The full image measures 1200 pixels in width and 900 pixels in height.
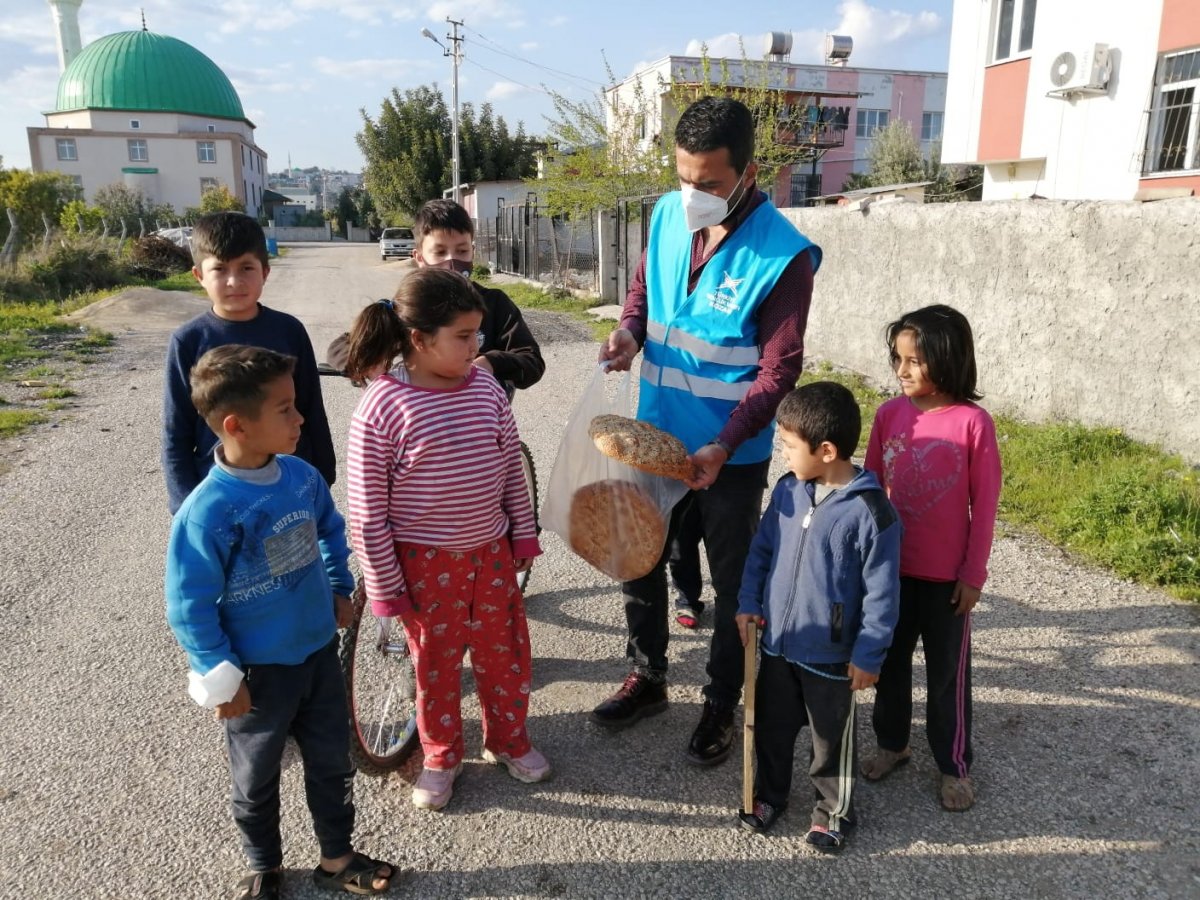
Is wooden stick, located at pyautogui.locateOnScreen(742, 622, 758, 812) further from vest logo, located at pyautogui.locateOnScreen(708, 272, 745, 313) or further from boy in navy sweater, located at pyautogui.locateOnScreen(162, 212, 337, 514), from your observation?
boy in navy sweater, located at pyautogui.locateOnScreen(162, 212, 337, 514)

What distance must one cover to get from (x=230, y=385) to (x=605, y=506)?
128cm

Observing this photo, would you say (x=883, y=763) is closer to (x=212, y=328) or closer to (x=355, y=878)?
(x=355, y=878)

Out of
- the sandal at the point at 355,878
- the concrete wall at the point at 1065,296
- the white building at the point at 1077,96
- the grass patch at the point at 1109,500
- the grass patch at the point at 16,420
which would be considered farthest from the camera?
the white building at the point at 1077,96

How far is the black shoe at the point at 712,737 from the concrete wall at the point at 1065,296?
4086mm

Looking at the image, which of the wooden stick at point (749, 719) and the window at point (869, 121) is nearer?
the wooden stick at point (749, 719)

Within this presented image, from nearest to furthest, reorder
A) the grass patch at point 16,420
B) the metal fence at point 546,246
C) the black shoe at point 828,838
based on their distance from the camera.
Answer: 1. the black shoe at point 828,838
2. the grass patch at point 16,420
3. the metal fence at point 546,246

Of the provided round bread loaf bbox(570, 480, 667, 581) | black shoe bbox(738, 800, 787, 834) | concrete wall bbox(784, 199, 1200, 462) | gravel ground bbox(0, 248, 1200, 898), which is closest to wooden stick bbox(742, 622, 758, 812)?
black shoe bbox(738, 800, 787, 834)

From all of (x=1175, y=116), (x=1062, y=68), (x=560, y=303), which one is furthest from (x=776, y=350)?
(x=560, y=303)

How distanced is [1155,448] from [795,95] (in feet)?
111

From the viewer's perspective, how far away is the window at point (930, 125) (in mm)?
43562

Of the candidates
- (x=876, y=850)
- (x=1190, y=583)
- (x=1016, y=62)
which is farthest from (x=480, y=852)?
(x=1016, y=62)

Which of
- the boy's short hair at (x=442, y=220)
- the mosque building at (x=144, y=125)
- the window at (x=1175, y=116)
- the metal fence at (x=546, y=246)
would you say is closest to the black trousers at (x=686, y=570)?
the boy's short hair at (x=442, y=220)

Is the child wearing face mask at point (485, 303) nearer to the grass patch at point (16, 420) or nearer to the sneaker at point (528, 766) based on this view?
the sneaker at point (528, 766)

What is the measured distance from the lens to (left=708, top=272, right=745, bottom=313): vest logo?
2.73 meters
